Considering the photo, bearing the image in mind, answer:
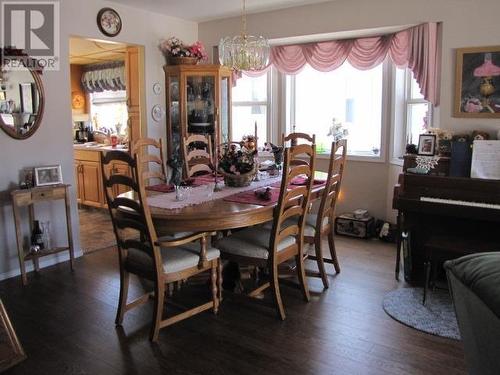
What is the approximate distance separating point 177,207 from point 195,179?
0.94 metres

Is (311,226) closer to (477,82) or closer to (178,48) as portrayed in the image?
(477,82)

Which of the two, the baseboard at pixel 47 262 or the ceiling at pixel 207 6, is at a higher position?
the ceiling at pixel 207 6

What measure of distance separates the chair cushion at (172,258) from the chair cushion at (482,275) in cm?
151

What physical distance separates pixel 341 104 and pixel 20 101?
329 cm

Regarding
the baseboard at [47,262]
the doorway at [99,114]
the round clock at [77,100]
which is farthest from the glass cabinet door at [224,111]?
the round clock at [77,100]

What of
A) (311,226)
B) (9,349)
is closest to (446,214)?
(311,226)

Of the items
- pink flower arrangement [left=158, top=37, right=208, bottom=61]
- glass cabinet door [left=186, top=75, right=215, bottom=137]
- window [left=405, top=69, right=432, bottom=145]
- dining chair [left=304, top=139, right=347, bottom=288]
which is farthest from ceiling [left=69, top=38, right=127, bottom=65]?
window [left=405, top=69, right=432, bottom=145]

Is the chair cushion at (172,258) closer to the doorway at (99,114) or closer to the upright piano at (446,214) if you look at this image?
the upright piano at (446,214)

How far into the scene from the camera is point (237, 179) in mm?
3170

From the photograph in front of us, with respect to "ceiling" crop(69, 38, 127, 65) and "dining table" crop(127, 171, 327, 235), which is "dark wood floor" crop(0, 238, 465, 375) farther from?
"ceiling" crop(69, 38, 127, 65)

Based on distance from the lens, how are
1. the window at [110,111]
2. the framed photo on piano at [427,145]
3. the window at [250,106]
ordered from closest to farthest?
the framed photo on piano at [427,145] → the window at [250,106] → the window at [110,111]

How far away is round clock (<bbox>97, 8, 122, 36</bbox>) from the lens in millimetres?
4125

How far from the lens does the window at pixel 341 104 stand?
15.6 ft

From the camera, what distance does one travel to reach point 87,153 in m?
5.71
